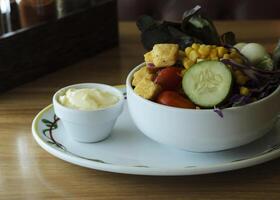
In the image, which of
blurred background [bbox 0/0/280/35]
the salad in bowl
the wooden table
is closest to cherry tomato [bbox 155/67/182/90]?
the salad in bowl

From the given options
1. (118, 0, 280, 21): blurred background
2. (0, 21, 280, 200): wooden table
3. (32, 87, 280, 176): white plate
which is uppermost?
(32, 87, 280, 176): white plate

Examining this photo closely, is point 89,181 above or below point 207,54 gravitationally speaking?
below

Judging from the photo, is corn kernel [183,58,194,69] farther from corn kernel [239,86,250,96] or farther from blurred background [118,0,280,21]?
blurred background [118,0,280,21]

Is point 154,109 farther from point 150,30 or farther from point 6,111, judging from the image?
point 6,111

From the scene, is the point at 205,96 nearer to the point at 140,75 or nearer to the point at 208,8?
the point at 140,75

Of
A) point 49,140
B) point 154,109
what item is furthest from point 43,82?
point 154,109

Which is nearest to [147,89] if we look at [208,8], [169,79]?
[169,79]
